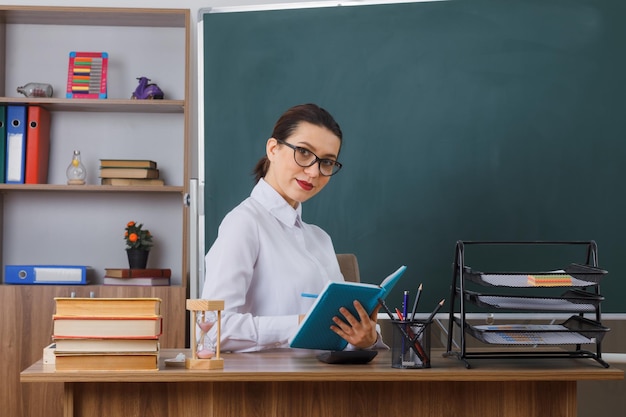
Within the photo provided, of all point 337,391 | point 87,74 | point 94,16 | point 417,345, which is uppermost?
point 94,16

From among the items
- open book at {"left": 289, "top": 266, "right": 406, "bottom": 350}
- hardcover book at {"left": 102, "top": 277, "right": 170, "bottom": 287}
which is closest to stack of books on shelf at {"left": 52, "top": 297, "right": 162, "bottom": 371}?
open book at {"left": 289, "top": 266, "right": 406, "bottom": 350}

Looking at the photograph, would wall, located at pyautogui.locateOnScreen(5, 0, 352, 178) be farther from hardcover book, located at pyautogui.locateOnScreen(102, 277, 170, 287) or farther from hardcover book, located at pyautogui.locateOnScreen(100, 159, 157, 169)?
hardcover book, located at pyautogui.locateOnScreen(102, 277, 170, 287)

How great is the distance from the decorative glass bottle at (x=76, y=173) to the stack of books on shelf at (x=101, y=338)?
2.09m

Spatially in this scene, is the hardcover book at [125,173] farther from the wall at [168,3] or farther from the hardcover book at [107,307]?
the hardcover book at [107,307]

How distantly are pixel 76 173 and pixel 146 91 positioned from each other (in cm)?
50

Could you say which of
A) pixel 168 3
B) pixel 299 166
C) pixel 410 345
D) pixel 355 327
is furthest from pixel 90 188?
pixel 410 345

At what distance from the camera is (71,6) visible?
12.3 feet

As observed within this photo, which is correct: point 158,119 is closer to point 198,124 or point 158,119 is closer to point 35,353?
point 198,124

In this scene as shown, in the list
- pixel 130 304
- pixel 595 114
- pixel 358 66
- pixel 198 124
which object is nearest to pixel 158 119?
pixel 198 124

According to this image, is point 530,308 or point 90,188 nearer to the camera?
point 530,308

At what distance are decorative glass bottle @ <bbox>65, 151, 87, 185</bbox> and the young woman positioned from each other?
4.75 ft

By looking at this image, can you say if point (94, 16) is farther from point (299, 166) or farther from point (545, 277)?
point (545, 277)

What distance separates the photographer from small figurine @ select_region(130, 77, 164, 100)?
145 inches

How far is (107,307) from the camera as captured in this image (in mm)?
1680
